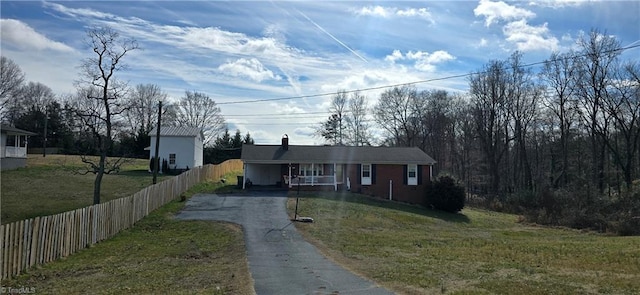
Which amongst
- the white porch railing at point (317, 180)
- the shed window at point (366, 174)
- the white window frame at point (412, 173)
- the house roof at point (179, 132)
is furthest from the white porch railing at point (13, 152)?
the white window frame at point (412, 173)

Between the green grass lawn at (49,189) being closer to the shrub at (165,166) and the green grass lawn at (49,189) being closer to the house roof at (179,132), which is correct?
the shrub at (165,166)

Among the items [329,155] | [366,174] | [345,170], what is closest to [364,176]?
[366,174]

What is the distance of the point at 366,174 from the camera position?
136 ft

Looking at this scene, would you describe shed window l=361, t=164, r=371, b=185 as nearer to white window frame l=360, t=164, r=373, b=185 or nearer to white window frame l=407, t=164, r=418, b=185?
white window frame l=360, t=164, r=373, b=185

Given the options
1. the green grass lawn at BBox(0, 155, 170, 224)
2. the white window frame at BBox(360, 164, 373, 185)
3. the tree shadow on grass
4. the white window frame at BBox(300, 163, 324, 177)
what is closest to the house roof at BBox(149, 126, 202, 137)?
the green grass lawn at BBox(0, 155, 170, 224)

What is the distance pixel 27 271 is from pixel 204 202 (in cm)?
1800

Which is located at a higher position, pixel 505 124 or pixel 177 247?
pixel 505 124

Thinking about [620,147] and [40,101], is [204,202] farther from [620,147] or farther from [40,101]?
[40,101]

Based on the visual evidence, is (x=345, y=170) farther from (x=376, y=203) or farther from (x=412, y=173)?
(x=376, y=203)

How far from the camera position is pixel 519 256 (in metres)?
14.4

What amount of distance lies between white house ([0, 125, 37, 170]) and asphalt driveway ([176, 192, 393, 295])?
21987mm

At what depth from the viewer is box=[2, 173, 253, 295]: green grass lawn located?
33.0 feet

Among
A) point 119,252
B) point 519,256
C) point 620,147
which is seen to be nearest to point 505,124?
point 620,147

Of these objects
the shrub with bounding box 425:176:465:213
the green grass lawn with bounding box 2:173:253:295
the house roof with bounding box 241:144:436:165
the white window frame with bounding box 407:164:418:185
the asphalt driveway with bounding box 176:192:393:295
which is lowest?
the green grass lawn with bounding box 2:173:253:295
